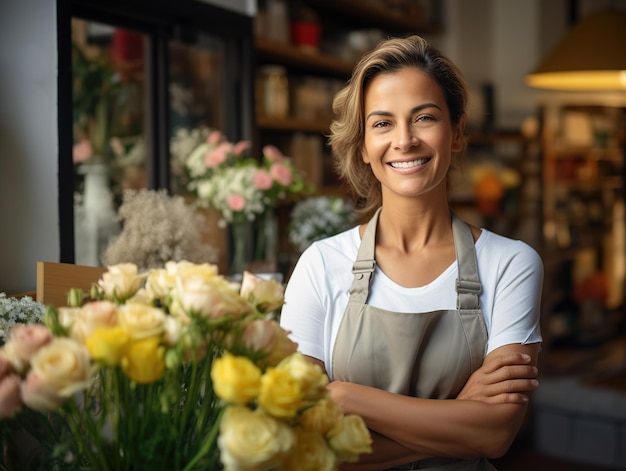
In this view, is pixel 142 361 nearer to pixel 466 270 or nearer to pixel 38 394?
A: pixel 38 394

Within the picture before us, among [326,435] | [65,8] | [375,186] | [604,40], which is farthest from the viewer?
[604,40]

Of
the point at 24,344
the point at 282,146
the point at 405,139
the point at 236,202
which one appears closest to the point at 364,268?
the point at 405,139

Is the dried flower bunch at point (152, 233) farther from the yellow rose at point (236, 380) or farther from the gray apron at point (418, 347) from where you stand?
the yellow rose at point (236, 380)

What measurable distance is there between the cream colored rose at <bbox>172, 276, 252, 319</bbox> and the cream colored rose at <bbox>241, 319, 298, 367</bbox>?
0.02 meters

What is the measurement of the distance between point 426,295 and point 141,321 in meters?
0.79

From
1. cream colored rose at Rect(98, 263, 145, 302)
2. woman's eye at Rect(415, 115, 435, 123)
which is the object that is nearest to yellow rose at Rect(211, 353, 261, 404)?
cream colored rose at Rect(98, 263, 145, 302)

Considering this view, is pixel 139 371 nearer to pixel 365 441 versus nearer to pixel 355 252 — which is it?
pixel 365 441

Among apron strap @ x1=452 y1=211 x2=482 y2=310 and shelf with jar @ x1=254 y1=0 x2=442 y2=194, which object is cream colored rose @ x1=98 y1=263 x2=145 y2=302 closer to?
apron strap @ x1=452 y1=211 x2=482 y2=310

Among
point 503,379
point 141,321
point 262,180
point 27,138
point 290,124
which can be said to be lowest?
point 503,379

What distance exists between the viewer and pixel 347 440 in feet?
3.11

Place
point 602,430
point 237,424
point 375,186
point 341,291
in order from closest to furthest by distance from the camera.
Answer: point 237,424
point 341,291
point 375,186
point 602,430

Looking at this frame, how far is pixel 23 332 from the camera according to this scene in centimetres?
89

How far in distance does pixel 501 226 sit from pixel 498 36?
4.35ft

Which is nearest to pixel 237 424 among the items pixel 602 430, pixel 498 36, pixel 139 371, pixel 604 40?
pixel 139 371
